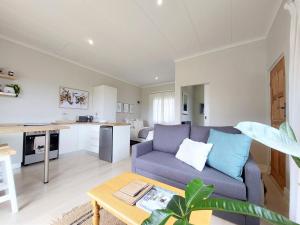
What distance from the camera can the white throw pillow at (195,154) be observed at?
1.67 metres

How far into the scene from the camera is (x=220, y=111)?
327cm

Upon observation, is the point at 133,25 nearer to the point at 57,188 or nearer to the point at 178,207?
the point at 178,207

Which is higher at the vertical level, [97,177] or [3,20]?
[3,20]

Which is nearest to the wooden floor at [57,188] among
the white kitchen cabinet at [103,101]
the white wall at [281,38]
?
the white kitchen cabinet at [103,101]

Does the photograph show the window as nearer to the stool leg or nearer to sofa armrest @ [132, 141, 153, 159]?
sofa armrest @ [132, 141, 153, 159]

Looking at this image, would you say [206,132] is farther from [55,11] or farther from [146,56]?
[55,11]

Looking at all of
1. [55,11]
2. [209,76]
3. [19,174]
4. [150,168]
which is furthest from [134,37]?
[19,174]

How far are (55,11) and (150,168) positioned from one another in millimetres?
2722

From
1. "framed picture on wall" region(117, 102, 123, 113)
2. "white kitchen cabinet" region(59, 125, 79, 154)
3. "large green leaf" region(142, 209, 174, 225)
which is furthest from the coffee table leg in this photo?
"framed picture on wall" region(117, 102, 123, 113)

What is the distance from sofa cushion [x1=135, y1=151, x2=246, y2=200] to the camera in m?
1.33

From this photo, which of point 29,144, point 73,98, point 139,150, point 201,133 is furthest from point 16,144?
point 201,133

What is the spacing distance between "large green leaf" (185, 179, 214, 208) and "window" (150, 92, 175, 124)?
5400 mm

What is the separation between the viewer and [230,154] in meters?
1.50

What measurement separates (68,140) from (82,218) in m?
2.55
